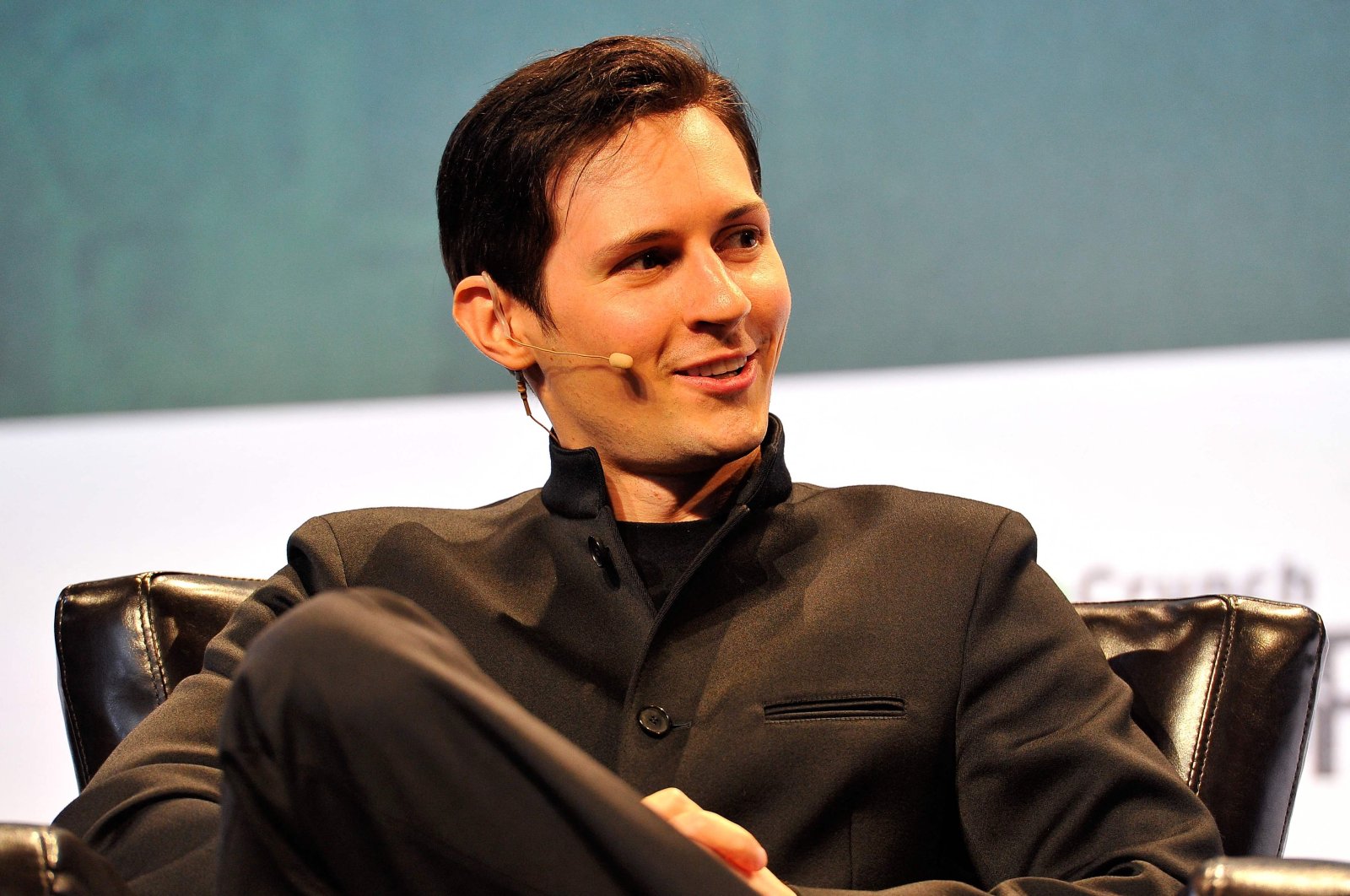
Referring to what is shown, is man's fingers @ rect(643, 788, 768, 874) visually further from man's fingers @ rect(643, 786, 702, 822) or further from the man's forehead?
the man's forehead

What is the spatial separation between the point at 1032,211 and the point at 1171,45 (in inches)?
13.5

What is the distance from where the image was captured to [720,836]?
900 millimetres

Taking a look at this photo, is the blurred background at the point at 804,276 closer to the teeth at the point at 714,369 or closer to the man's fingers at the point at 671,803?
the teeth at the point at 714,369

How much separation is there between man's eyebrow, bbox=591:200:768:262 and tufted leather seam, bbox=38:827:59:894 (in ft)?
2.42

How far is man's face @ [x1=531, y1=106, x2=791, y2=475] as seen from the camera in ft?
4.25

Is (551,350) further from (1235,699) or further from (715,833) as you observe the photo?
(1235,699)

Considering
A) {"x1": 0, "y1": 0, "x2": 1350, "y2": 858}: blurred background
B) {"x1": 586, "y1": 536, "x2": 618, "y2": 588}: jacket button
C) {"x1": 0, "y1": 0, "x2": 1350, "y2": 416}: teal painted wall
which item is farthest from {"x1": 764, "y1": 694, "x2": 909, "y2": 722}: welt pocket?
{"x1": 0, "y1": 0, "x2": 1350, "y2": 416}: teal painted wall

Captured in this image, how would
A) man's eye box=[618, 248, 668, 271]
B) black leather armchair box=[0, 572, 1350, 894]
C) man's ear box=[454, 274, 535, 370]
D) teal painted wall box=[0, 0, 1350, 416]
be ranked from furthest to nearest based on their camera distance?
1. teal painted wall box=[0, 0, 1350, 416]
2. man's ear box=[454, 274, 535, 370]
3. man's eye box=[618, 248, 668, 271]
4. black leather armchair box=[0, 572, 1350, 894]

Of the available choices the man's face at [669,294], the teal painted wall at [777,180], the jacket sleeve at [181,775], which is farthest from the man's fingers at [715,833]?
the teal painted wall at [777,180]

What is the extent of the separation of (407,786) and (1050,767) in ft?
1.96

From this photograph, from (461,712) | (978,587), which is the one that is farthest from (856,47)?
(461,712)

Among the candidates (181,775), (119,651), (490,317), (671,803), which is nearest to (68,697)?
(119,651)

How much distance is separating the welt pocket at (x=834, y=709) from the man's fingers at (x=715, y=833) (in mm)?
265

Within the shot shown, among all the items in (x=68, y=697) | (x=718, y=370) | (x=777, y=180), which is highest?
(x=777, y=180)
